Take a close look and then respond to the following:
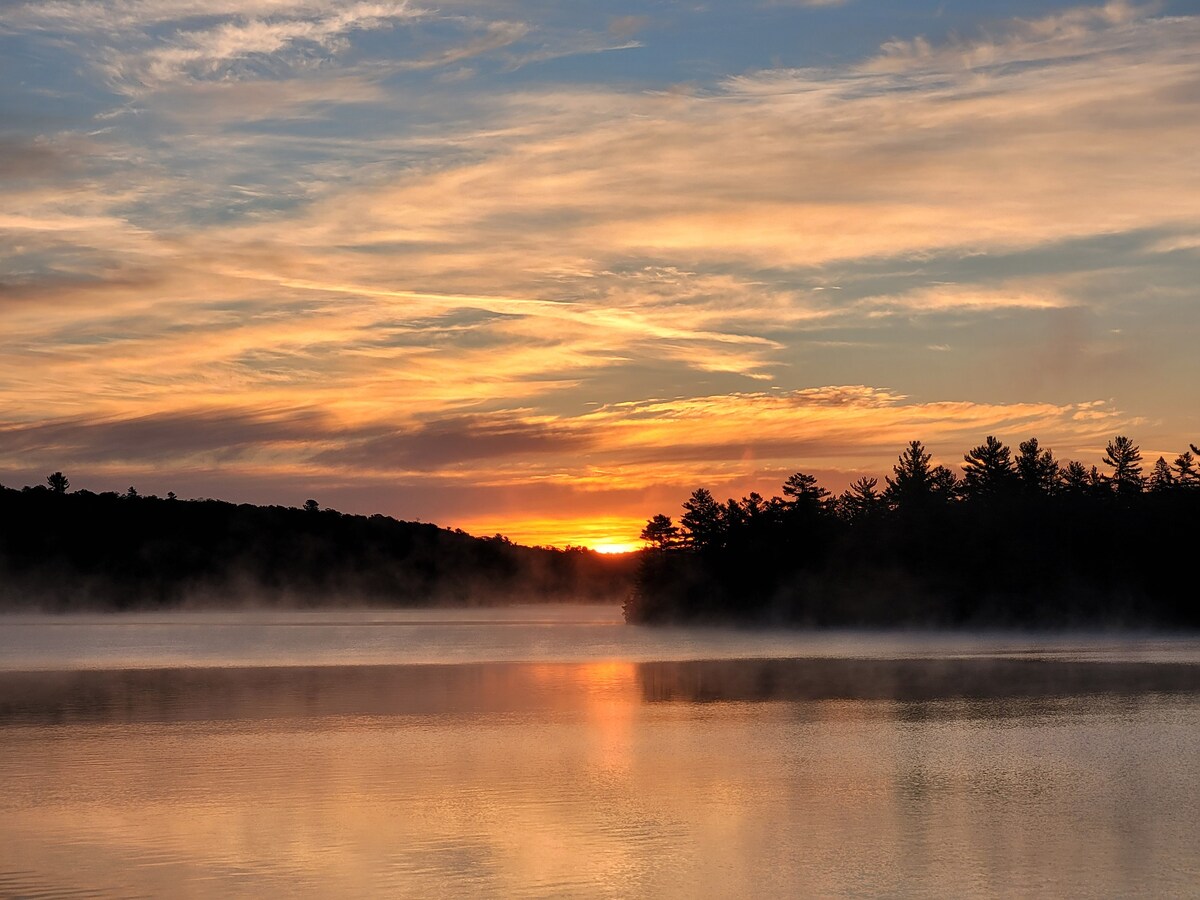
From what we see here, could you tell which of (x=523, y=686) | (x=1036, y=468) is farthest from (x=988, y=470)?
(x=523, y=686)

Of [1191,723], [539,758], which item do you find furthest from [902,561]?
[539,758]

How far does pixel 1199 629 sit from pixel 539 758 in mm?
91005

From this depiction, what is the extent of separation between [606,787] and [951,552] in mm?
104838

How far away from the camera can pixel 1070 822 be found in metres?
23.7

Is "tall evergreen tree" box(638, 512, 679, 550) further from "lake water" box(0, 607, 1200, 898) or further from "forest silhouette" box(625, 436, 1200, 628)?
"lake water" box(0, 607, 1200, 898)

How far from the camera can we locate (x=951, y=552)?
420 ft

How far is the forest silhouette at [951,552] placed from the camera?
384 feet

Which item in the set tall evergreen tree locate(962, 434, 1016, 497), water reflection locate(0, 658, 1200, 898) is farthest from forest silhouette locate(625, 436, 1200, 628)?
Result: water reflection locate(0, 658, 1200, 898)

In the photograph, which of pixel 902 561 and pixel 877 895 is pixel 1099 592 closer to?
pixel 902 561

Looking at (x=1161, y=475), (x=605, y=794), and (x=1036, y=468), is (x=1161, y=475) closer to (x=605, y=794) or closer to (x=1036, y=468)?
(x=1036, y=468)

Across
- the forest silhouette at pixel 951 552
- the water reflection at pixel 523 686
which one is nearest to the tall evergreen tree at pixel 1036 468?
the forest silhouette at pixel 951 552

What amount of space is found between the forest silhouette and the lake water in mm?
63495

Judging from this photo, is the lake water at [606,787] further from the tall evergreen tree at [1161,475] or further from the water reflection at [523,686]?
the tall evergreen tree at [1161,475]

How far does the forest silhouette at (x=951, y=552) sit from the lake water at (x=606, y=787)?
208 ft
